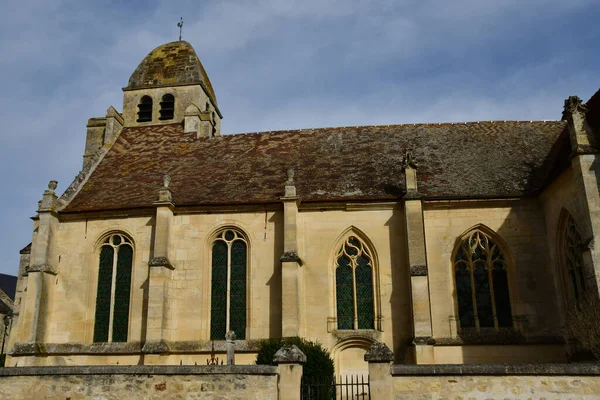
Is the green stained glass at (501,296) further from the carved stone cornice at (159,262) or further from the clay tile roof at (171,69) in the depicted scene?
the clay tile roof at (171,69)

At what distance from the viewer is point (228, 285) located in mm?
19016

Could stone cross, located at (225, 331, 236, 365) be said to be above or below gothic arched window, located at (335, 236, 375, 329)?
below

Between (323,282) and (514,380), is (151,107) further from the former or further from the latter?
(514,380)

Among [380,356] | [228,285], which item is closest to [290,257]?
[228,285]

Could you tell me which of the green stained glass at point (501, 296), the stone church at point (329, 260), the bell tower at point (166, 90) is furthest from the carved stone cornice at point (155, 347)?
the bell tower at point (166, 90)

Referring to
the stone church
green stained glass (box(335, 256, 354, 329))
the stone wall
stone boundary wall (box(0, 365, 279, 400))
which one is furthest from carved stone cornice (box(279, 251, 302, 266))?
stone boundary wall (box(0, 365, 279, 400))

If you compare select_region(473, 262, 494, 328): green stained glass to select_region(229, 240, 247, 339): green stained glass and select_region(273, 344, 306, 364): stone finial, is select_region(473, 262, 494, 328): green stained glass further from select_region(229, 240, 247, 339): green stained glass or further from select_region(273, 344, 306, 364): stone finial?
select_region(273, 344, 306, 364): stone finial

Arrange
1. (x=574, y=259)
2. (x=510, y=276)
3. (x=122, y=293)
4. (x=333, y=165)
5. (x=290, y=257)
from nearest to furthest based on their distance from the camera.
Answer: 1. (x=574, y=259)
2. (x=290, y=257)
3. (x=510, y=276)
4. (x=122, y=293)
5. (x=333, y=165)

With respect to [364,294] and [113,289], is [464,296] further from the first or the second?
[113,289]

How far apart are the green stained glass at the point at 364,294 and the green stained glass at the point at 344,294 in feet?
0.73

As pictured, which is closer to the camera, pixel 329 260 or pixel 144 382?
pixel 144 382

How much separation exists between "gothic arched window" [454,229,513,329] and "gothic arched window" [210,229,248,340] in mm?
6895

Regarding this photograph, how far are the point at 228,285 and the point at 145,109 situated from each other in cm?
1384

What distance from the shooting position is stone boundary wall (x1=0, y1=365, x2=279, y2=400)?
35.6ft
